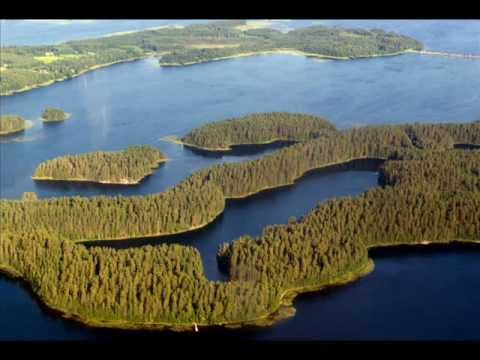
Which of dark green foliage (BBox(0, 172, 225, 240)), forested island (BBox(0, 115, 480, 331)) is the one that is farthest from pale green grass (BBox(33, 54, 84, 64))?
dark green foliage (BBox(0, 172, 225, 240))

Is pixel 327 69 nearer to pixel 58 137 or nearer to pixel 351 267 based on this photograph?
pixel 58 137

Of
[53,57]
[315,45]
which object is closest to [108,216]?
[53,57]

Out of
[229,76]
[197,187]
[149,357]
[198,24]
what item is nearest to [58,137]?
[197,187]

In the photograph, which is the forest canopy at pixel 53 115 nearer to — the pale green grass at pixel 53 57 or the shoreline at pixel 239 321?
the pale green grass at pixel 53 57

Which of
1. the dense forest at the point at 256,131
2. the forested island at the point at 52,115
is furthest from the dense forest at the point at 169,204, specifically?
the forested island at the point at 52,115

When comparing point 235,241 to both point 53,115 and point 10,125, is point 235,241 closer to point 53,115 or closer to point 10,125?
point 10,125

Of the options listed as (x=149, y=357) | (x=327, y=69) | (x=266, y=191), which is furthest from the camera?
(x=327, y=69)
